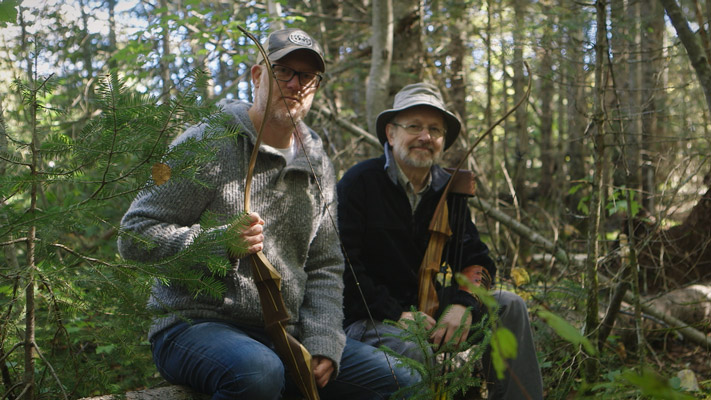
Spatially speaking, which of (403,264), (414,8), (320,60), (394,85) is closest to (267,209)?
(320,60)

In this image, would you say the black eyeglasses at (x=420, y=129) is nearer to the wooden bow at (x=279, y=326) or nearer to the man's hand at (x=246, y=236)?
the wooden bow at (x=279, y=326)

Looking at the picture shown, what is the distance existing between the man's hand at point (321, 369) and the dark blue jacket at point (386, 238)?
619 mm

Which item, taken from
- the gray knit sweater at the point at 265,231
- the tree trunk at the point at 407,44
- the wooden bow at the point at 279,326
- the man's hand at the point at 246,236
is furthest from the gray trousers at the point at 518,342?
the tree trunk at the point at 407,44

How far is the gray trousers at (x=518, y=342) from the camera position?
2906 millimetres

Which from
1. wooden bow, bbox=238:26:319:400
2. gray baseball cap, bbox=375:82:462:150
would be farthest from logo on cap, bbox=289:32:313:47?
gray baseball cap, bbox=375:82:462:150

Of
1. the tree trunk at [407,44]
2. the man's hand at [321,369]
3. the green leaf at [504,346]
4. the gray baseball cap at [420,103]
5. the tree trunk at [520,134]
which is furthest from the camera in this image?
the tree trunk at [520,134]

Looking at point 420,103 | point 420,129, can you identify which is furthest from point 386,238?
point 420,103

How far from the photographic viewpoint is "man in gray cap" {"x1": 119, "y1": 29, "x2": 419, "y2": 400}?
2.27 m

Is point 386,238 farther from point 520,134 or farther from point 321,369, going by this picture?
point 520,134

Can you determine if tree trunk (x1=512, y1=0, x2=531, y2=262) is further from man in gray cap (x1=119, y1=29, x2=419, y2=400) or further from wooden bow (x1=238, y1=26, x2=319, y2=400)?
wooden bow (x1=238, y1=26, x2=319, y2=400)

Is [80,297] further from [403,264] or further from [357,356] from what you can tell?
[403,264]

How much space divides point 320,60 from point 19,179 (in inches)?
63.0

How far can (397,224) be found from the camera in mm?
3357

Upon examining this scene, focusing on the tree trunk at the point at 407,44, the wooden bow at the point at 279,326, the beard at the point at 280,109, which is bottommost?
the wooden bow at the point at 279,326
